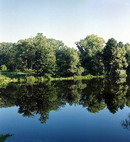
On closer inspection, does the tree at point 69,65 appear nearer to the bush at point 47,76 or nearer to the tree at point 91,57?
the tree at point 91,57

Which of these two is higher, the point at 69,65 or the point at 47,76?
the point at 69,65

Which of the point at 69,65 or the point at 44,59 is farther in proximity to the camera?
the point at 69,65

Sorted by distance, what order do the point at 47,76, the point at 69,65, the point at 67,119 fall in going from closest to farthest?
the point at 67,119 → the point at 47,76 → the point at 69,65

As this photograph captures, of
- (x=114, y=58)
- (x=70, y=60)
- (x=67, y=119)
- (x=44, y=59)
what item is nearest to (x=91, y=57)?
(x=114, y=58)

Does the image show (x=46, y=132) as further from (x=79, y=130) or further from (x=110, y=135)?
(x=110, y=135)

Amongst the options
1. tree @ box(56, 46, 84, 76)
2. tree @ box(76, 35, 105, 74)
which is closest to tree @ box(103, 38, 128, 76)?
tree @ box(76, 35, 105, 74)

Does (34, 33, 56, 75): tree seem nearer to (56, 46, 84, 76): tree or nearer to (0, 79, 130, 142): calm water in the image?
(56, 46, 84, 76): tree

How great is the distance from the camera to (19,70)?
89.1m

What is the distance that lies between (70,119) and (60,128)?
12.2ft

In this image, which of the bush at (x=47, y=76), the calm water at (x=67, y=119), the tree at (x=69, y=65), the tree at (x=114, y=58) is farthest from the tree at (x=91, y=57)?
the calm water at (x=67, y=119)

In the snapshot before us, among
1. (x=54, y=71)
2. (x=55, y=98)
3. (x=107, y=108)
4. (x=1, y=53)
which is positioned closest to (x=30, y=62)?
(x=54, y=71)

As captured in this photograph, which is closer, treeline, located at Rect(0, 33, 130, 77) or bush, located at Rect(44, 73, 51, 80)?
bush, located at Rect(44, 73, 51, 80)

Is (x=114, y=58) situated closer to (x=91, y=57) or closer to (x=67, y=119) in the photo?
(x=91, y=57)

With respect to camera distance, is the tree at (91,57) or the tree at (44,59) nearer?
the tree at (44,59)
